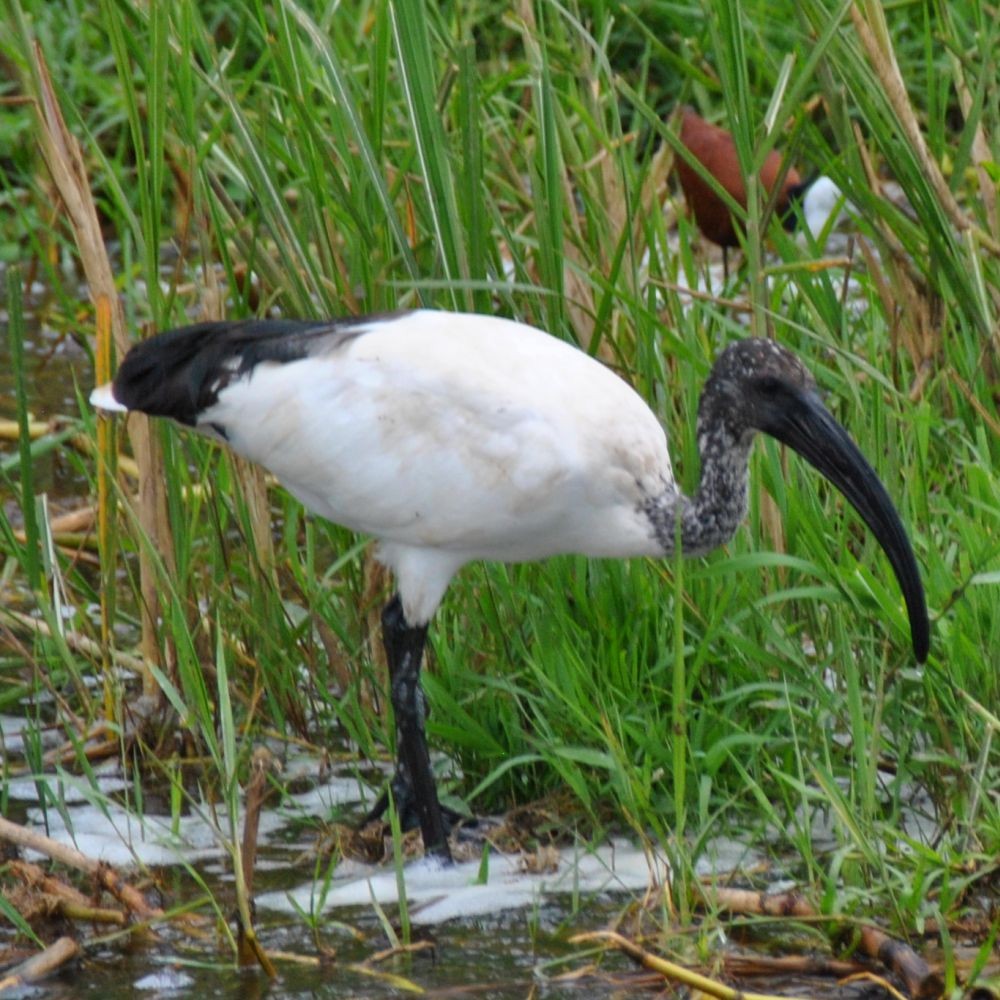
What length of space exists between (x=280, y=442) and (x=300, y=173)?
59 centimetres

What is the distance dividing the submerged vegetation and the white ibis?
0.38 ft

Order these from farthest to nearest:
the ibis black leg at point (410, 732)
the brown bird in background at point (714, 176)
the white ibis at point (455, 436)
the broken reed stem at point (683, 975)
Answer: the brown bird in background at point (714, 176)
the ibis black leg at point (410, 732)
the white ibis at point (455, 436)
the broken reed stem at point (683, 975)

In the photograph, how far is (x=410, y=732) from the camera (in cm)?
360

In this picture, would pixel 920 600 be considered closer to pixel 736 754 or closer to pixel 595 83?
pixel 736 754

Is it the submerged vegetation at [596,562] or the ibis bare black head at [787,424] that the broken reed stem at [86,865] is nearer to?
the submerged vegetation at [596,562]

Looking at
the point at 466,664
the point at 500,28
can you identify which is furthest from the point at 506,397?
the point at 500,28

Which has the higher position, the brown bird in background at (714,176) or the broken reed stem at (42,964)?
the brown bird in background at (714,176)

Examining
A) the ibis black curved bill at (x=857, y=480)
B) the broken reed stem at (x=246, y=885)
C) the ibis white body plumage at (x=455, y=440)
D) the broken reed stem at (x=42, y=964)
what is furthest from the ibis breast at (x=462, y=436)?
the broken reed stem at (x=42, y=964)

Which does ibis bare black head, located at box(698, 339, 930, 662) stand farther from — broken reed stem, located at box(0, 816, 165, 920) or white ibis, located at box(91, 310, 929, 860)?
broken reed stem, located at box(0, 816, 165, 920)

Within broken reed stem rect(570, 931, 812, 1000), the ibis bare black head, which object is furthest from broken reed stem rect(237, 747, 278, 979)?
the ibis bare black head

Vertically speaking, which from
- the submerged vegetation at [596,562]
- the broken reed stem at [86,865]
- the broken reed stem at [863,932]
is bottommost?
the broken reed stem at [863,932]

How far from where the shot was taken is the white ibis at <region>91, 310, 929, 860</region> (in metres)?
3.40

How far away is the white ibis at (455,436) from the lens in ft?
11.1

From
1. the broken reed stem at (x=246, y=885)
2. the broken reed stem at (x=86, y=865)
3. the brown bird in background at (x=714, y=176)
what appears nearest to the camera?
the broken reed stem at (x=246, y=885)
